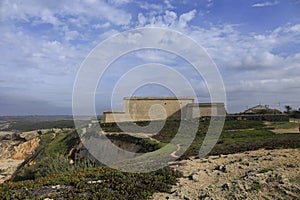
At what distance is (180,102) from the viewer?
44375mm

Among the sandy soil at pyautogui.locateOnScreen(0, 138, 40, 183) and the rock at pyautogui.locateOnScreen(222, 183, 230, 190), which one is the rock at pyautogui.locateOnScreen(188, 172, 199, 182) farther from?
the sandy soil at pyautogui.locateOnScreen(0, 138, 40, 183)

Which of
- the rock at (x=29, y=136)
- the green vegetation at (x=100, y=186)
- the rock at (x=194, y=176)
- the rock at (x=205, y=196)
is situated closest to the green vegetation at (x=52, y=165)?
the green vegetation at (x=100, y=186)

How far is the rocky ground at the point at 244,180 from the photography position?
810 cm

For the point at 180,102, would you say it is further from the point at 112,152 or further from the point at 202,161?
the point at 202,161

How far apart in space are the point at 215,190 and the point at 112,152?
20650 millimetres

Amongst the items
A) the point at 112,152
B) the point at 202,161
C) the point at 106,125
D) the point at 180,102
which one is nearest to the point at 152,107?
the point at 180,102

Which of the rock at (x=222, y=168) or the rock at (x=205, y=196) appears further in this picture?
the rock at (x=222, y=168)

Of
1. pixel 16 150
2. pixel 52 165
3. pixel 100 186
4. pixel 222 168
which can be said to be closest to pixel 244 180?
pixel 222 168

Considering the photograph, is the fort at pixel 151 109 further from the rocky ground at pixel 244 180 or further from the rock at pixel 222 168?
the rock at pixel 222 168

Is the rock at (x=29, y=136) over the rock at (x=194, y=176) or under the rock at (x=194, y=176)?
under

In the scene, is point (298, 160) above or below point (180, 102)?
below

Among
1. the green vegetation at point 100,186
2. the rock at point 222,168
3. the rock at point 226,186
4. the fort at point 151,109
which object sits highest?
the fort at point 151,109

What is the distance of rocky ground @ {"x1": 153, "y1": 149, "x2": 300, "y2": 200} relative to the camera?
26.6ft

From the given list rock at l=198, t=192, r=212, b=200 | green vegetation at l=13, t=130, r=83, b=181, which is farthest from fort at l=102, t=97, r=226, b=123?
rock at l=198, t=192, r=212, b=200
